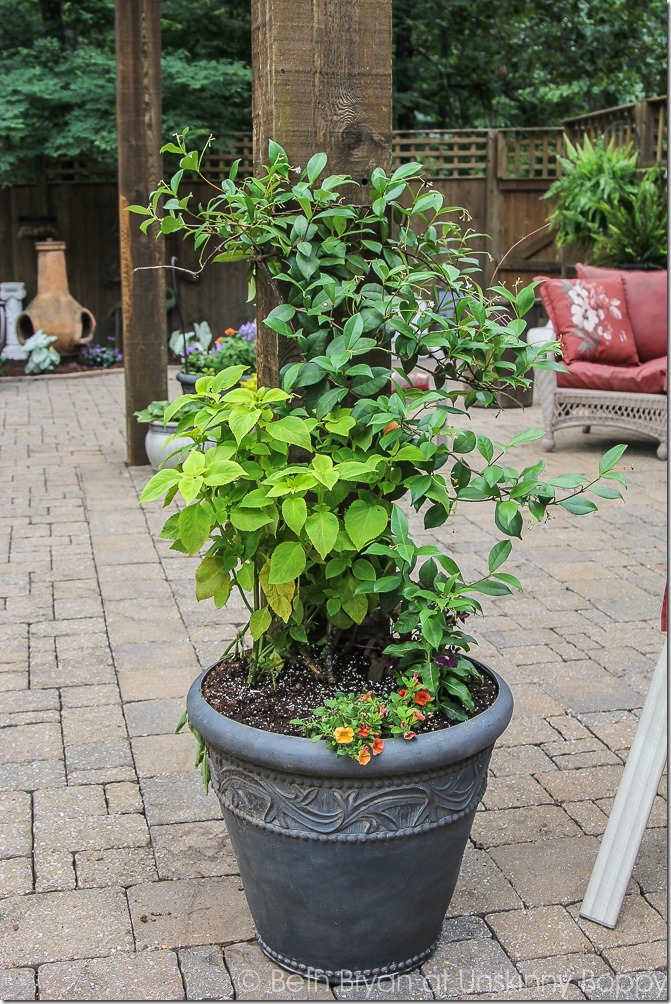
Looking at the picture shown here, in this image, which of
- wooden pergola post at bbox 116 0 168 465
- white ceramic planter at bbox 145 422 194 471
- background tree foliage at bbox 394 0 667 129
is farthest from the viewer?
background tree foliage at bbox 394 0 667 129

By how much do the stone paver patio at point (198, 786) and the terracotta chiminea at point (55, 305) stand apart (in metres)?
6.15

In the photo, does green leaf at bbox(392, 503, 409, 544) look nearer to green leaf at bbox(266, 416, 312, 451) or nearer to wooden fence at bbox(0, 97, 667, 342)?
green leaf at bbox(266, 416, 312, 451)

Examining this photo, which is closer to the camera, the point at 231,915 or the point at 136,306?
the point at 231,915

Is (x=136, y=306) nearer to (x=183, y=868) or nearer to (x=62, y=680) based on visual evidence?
(x=62, y=680)

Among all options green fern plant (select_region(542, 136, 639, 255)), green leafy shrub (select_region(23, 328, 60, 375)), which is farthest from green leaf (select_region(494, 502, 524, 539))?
green leafy shrub (select_region(23, 328, 60, 375))

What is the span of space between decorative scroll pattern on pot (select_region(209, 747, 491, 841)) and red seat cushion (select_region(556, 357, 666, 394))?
16.7ft

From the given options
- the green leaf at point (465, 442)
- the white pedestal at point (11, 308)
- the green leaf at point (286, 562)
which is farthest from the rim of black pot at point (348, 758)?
the white pedestal at point (11, 308)

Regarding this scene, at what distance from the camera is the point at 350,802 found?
6.50 feet

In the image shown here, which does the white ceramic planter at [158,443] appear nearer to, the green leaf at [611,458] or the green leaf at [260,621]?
the green leaf at [260,621]

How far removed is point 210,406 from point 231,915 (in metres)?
Result: 1.10

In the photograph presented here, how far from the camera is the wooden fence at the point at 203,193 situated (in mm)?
12180

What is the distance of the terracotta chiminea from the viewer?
11.3 m

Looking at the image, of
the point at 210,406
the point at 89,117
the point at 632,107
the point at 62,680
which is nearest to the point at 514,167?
the point at 632,107

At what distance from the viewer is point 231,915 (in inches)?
93.0
